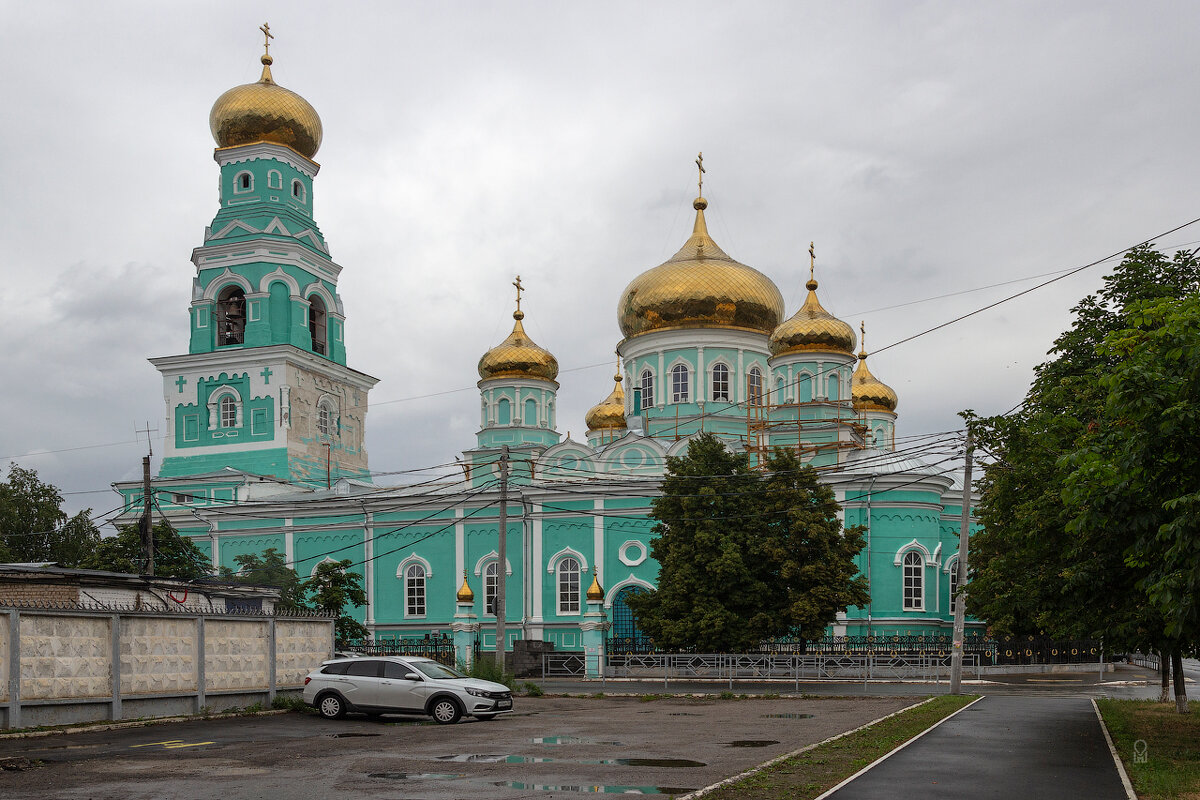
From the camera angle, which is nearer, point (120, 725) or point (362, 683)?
point (120, 725)

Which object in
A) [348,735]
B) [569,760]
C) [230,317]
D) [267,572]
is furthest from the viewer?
[230,317]

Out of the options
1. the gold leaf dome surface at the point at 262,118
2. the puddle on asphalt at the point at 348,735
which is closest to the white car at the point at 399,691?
the puddle on asphalt at the point at 348,735

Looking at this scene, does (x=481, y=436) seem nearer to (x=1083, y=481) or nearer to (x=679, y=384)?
(x=679, y=384)

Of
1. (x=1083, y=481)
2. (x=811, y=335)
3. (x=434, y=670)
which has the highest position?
(x=811, y=335)

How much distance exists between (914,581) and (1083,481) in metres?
28.8

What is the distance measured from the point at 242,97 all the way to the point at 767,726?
38.2 m

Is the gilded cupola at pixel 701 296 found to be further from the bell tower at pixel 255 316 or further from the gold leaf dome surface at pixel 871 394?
the bell tower at pixel 255 316

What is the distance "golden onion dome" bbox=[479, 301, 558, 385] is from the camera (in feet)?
167

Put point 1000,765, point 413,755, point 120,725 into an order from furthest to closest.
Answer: point 120,725 < point 413,755 < point 1000,765

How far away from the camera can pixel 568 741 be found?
14836 millimetres

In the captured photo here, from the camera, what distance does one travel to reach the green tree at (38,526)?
4497 centimetres

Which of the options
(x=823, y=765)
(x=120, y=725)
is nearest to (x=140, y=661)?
(x=120, y=725)

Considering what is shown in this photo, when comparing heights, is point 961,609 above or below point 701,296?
below

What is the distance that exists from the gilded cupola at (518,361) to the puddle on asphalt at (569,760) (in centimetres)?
3800
